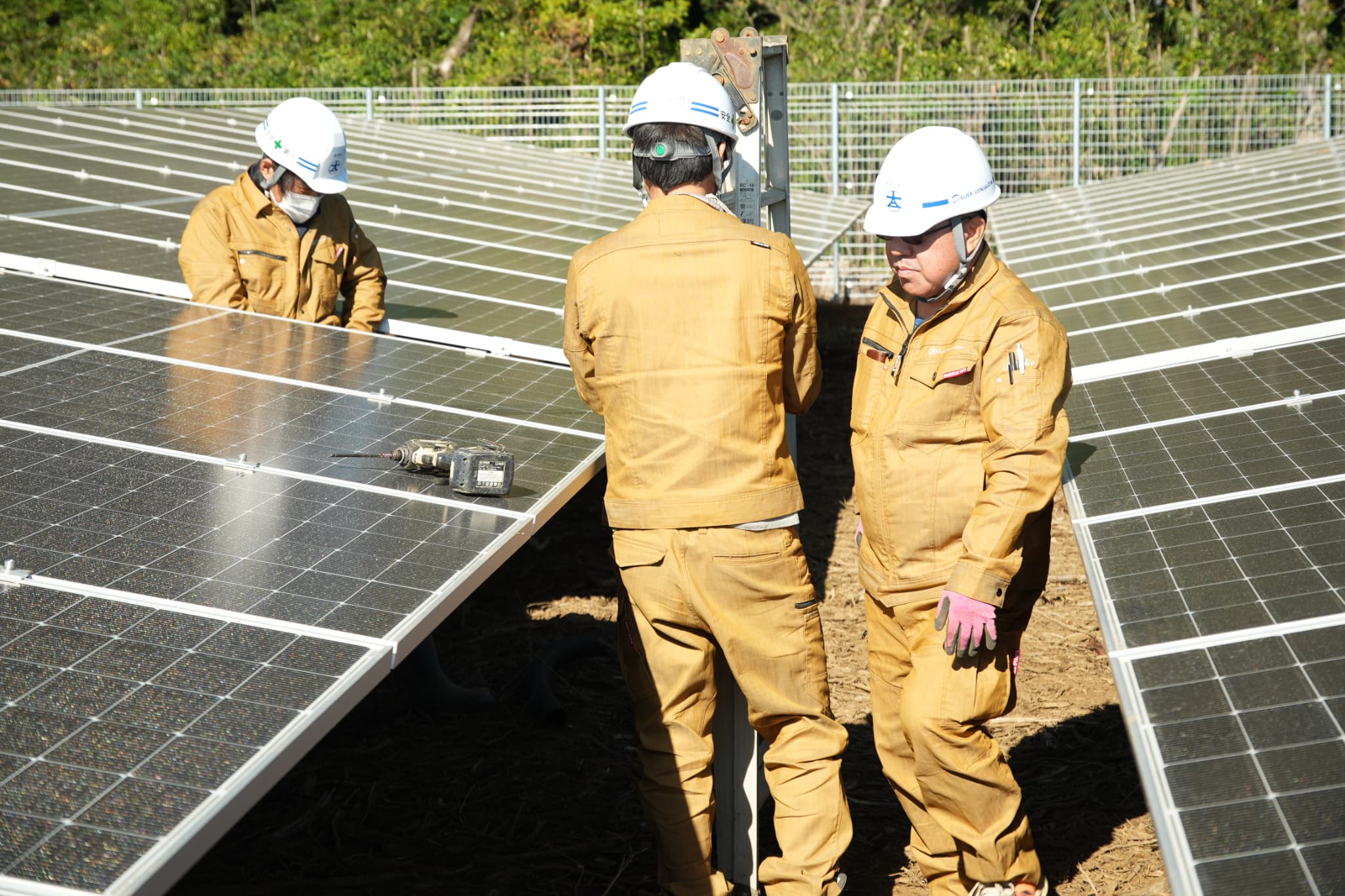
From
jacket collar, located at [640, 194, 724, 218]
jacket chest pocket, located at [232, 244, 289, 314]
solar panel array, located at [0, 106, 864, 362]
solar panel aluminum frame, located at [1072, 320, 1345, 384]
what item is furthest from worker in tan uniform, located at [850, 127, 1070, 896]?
jacket chest pocket, located at [232, 244, 289, 314]

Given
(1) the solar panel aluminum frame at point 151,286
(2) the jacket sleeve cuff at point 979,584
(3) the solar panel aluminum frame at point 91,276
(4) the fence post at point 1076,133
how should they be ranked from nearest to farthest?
(2) the jacket sleeve cuff at point 979,584
(1) the solar panel aluminum frame at point 151,286
(3) the solar panel aluminum frame at point 91,276
(4) the fence post at point 1076,133

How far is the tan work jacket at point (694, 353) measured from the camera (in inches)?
167

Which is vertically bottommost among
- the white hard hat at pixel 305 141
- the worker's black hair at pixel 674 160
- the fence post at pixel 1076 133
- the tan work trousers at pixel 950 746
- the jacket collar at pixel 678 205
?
the tan work trousers at pixel 950 746

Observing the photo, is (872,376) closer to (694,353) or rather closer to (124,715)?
(694,353)

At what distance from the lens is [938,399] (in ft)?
14.0

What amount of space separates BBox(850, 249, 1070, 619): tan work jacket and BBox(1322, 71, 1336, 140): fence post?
16.8 m

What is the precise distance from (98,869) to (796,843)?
262 cm

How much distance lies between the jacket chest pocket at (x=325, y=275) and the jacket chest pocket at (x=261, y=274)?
147 mm

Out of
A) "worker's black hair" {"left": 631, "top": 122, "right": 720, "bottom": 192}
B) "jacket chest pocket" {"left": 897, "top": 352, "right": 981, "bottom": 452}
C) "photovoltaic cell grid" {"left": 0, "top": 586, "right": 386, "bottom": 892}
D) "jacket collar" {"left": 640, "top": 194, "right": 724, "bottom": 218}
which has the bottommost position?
"photovoltaic cell grid" {"left": 0, "top": 586, "right": 386, "bottom": 892}

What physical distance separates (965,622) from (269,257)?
4.12 metres

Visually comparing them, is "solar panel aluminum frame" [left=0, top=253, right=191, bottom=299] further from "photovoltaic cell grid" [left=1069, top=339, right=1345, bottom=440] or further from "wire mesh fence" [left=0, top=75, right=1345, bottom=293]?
"wire mesh fence" [left=0, top=75, right=1345, bottom=293]

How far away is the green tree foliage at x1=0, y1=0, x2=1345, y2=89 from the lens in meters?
24.2

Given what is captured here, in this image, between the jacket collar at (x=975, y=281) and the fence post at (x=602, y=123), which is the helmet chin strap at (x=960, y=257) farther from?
the fence post at (x=602, y=123)

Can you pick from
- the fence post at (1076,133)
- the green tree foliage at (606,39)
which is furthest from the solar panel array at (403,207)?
the green tree foliage at (606,39)
